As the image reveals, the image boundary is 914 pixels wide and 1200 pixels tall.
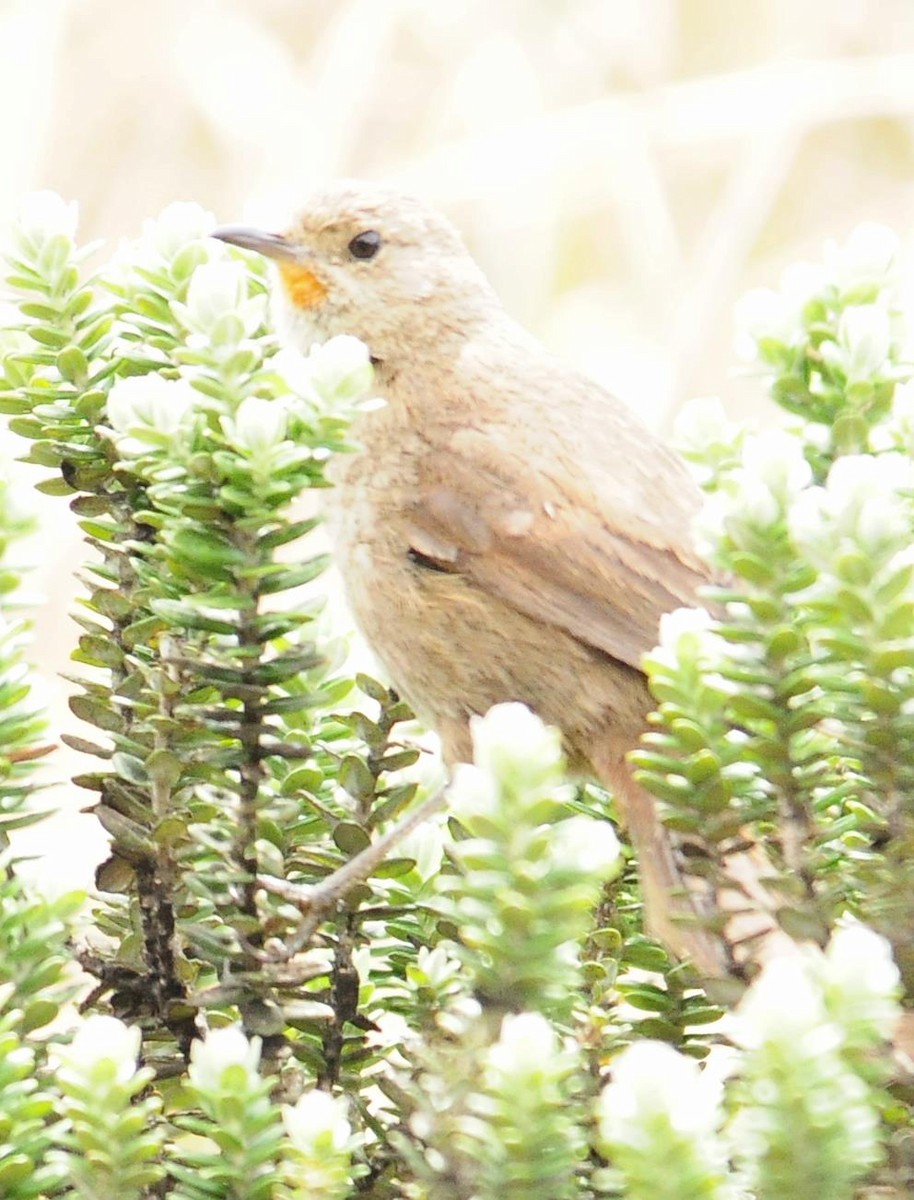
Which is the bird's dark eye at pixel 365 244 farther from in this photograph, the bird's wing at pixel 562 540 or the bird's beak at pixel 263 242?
the bird's wing at pixel 562 540

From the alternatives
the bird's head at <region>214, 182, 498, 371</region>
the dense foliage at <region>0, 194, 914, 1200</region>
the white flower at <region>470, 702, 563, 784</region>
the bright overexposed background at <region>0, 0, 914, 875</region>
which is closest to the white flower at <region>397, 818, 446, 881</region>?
the dense foliage at <region>0, 194, 914, 1200</region>

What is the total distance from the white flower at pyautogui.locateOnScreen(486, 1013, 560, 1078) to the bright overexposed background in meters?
3.87

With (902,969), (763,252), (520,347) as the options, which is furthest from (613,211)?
(902,969)

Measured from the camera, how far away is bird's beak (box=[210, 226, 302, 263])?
2896mm

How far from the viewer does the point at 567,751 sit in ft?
8.00

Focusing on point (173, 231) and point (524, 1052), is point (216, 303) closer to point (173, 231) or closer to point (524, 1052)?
point (173, 231)

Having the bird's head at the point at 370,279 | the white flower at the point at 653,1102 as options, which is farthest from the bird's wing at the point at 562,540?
the white flower at the point at 653,1102

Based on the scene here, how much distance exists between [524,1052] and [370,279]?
2.19m

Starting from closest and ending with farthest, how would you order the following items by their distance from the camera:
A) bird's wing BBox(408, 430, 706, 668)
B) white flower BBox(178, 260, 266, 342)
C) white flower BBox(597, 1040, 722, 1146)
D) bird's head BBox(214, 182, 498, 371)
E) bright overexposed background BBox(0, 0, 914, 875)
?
1. white flower BBox(597, 1040, 722, 1146)
2. white flower BBox(178, 260, 266, 342)
3. bird's wing BBox(408, 430, 706, 668)
4. bird's head BBox(214, 182, 498, 371)
5. bright overexposed background BBox(0, 0, 914, 875)

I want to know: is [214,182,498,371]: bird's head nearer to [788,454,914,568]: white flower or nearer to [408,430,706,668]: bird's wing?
[408,430,706,668]: bird's wing

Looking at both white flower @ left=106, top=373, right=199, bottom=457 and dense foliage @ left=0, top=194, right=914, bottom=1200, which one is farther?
white flower @ left=106, top=373, right=199, bottom=457

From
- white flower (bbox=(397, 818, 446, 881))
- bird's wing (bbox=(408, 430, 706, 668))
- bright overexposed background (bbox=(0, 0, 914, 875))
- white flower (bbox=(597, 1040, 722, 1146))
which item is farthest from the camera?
bright overexposed background (bbox=(0, 0, 914, 875))

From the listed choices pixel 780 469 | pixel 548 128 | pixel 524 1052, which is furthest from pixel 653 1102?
pixel 548 128

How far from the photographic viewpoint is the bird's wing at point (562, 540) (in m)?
2.41
